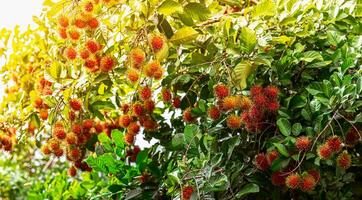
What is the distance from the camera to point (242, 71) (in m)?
1.15

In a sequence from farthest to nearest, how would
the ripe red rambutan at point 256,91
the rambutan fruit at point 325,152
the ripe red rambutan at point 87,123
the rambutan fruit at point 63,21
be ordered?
the ripe red rambutan at point 87,123
the rambutan fruit at point 63,21
the ripe red rambutan at point 256,91
the rambutan fruit at point 325,152

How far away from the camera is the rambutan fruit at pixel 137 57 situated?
3.76 ft

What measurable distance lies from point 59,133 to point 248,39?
48 centimetres

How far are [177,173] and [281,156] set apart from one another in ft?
0.69

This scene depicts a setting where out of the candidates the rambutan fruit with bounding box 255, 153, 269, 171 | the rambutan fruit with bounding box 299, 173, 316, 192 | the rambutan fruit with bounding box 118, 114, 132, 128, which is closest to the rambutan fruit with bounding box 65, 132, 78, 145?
the rambutan fruit with bounding box 118, 114, 132, 128

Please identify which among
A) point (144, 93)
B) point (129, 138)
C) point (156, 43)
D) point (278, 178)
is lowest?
point (278, 178)

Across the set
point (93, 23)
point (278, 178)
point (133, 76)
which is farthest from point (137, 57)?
point (278, 178)

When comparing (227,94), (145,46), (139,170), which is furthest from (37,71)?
(227,94)

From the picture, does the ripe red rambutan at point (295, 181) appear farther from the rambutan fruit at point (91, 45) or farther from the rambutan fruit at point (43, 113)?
the rambutan fruit at point (43, 113)

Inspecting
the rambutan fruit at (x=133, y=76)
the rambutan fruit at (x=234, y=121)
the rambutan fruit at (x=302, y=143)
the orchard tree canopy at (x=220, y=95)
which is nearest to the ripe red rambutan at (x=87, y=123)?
the orchard tree canopy at (x=220, y=95)

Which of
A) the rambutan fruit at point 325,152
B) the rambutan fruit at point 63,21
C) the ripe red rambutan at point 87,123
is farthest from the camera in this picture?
the ripe red rambutan at point 87,123

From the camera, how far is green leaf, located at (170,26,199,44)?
119 centimetres

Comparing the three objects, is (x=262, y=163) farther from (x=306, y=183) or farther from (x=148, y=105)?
(x=148, y=105)

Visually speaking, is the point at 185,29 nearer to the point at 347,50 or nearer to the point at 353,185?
the point at 347,50
